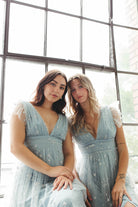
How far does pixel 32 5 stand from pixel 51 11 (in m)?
0.22

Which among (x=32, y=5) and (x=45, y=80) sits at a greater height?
(x=32, y=5)

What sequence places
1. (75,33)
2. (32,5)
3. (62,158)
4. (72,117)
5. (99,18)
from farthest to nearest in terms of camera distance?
(99,18) < (75,33) < (32,5) < (72,117) < (62,158)

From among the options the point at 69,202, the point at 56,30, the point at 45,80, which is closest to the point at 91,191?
the point at 69,202

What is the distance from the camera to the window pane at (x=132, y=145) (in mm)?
1933

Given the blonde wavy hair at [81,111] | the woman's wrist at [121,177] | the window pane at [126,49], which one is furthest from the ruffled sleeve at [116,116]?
the window pane at [126,49]

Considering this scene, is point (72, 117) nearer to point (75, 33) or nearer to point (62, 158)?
point (62, 158)

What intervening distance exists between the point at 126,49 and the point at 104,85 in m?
0.65

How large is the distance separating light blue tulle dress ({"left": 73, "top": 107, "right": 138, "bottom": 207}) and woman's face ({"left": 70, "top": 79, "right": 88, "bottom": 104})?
22cm

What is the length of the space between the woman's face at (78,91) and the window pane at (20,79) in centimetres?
47

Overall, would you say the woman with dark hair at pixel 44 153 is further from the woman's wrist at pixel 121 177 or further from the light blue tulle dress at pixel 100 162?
the woman's wrist at pixel 121 177

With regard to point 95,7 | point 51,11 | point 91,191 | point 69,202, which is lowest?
point 91,191

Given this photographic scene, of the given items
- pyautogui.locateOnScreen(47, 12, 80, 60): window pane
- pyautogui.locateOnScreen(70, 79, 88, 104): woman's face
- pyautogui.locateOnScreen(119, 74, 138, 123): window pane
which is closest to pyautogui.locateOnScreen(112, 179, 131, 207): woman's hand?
pyautogui.locateOnScreen(70, 79, 88, 104): woman's face

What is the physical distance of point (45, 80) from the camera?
4.52 ft

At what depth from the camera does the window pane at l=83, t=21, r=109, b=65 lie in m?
2.12
